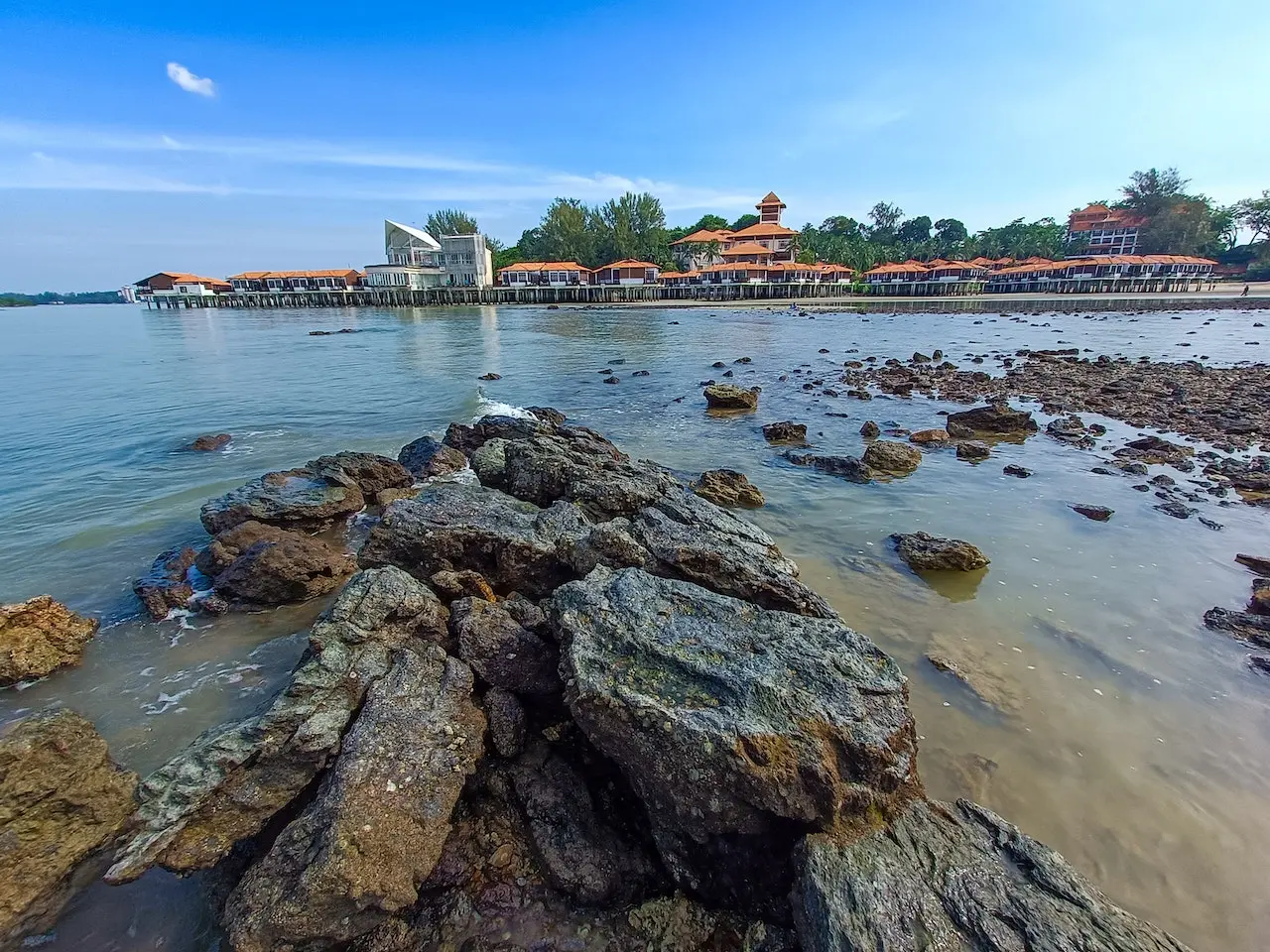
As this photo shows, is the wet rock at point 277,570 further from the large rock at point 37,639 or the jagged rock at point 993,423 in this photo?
the jagged rock at point 993,423

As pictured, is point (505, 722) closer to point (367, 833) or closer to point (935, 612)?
point (367, 833)

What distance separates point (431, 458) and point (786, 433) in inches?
350

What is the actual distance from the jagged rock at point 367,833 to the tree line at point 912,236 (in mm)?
109321

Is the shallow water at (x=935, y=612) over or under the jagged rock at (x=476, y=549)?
under

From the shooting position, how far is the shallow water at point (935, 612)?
4.24 m

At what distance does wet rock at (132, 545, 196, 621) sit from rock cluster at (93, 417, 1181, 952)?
3.83m

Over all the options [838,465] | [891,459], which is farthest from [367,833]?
[891,459]

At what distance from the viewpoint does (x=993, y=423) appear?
15.8 m

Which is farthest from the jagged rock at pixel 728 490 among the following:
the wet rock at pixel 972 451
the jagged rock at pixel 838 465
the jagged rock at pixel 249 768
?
the jagged rock at pixel 249 768

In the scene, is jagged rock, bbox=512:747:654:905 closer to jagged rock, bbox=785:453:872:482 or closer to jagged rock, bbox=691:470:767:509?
jagged rock, bbox=691:470:767:509

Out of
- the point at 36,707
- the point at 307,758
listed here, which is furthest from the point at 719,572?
the point at 36,707

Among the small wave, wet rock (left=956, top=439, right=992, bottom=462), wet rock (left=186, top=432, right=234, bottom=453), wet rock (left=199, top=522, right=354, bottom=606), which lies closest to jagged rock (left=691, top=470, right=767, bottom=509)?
wet rock (left=956, top=439, right=992, bottom=462)

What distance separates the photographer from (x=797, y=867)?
334cm

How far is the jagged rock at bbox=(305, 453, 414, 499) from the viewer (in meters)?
10.8
